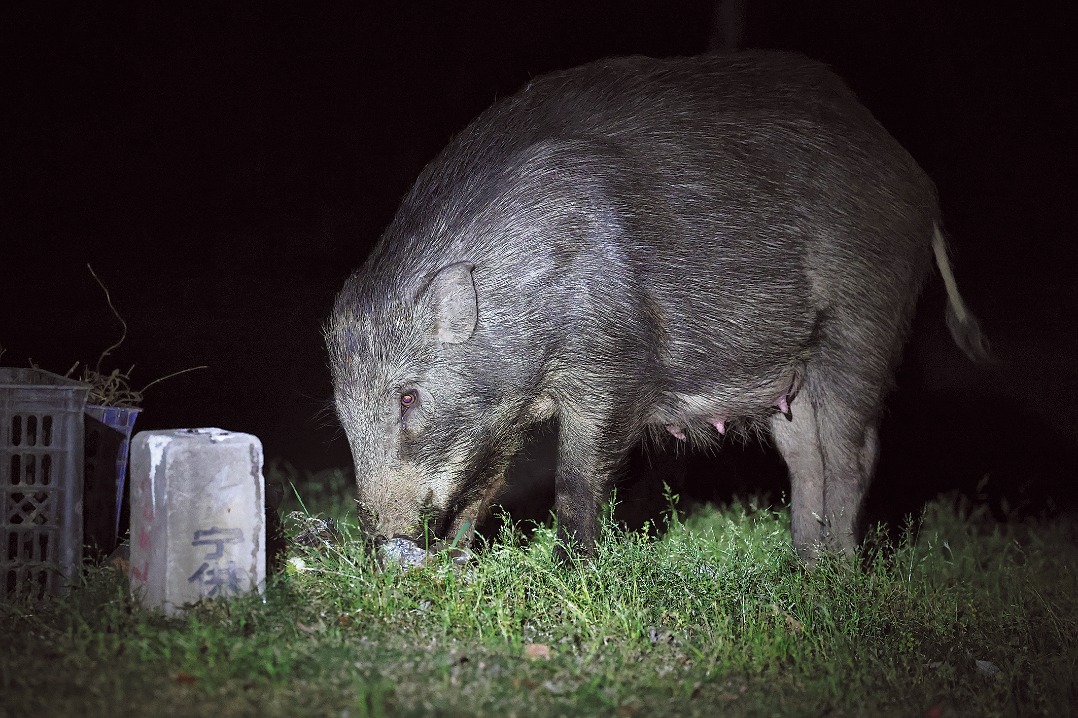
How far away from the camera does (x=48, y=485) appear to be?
3.87 metres

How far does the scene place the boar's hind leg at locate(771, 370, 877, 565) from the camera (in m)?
4.99

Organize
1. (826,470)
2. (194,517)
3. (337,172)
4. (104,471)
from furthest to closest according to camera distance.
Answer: (337,172)
(826,470)
(104,471)
(194,517)

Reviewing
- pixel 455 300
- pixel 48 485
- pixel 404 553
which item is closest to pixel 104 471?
pixel 48 485

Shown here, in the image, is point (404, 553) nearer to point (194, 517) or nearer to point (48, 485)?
point (194, 517)

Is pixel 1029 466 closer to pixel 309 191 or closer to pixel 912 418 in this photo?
pixel 912 418

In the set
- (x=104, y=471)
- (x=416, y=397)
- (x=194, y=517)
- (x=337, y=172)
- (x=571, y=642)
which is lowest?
(x=571, y=642)

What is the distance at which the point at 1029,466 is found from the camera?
6488mm

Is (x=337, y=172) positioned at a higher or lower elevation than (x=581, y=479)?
higher

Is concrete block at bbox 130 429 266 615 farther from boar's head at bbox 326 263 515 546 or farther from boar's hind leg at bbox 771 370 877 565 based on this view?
boar's hind leg at bbox 771 370 877 565

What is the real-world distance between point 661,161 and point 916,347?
239cm

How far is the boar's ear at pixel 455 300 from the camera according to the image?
4367 millimetres

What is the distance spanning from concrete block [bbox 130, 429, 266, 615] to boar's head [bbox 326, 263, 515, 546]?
0.70 metres

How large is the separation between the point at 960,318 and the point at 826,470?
3.13 feet

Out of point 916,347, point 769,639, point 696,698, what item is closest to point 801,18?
point 916,347
